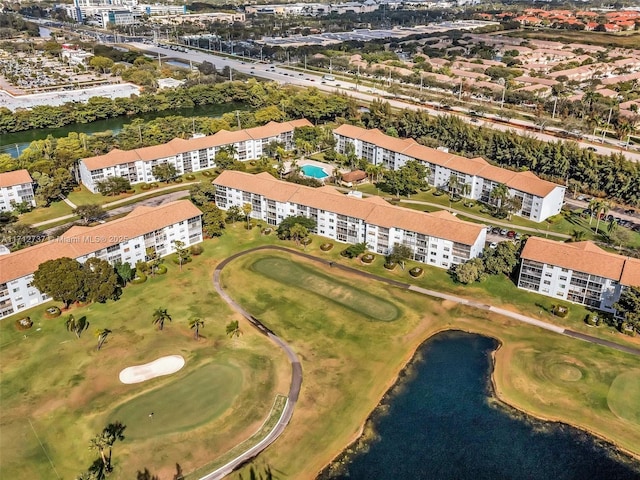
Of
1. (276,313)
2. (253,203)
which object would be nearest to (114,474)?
(276,313)

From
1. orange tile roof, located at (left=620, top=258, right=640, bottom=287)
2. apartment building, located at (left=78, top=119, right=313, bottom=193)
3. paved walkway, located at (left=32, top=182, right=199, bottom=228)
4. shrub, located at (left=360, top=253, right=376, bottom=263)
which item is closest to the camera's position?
orange tile roof, located at (left=620, top=258, right=640, bottom=287)

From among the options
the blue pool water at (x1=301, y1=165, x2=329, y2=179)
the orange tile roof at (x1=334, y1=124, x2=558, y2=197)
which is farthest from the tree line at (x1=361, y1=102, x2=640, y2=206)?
the blue pool water at (x1=301, y1=165, x2=329, y2=179)

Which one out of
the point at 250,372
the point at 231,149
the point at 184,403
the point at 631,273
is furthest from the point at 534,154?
the point at 184,403

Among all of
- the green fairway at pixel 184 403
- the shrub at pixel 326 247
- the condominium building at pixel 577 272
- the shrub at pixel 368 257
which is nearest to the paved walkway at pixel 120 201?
the shrub at pixel 326 247

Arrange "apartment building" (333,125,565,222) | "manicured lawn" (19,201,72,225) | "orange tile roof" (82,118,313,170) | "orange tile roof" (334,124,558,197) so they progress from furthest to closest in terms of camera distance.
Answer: "orange tile roof" (82,118,313,170)
"orange tile roof" (334,124,558,197)
"apartment building" (333,125,565,222)
"manicured lawn" (19,201,72,225)

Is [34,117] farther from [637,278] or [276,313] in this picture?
[637,278]

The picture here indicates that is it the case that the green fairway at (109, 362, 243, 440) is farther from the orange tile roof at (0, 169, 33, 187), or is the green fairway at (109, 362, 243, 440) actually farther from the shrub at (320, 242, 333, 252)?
the orange tile roof at (0, 169, 33, 187)

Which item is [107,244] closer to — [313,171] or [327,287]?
[327,287]

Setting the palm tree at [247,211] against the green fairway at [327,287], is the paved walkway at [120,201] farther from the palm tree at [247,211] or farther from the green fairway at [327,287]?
the green fairway at [327,287]
